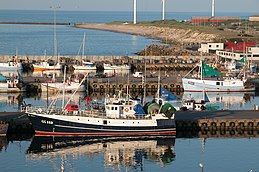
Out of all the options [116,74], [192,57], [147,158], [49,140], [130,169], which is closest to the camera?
[130,169]

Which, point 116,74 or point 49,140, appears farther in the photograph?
point 116,74

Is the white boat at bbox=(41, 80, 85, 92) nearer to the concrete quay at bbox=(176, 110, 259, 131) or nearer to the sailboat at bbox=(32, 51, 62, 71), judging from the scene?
the sailboat at bbox=(32, 51, 62, 71)

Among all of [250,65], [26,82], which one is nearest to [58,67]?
[26,82]

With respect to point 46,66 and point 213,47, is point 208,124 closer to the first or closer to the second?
point 46,66

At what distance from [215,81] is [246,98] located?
5.89m

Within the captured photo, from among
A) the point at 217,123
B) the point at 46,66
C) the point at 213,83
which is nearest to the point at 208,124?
the point at 217,123

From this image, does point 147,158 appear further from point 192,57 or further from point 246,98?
point 192,57

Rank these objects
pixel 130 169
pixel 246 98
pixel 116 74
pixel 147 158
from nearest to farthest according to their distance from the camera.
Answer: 1. pixel 130 169
2. pixel 147 158
3. pixel 246 98
4. pixel 116 74

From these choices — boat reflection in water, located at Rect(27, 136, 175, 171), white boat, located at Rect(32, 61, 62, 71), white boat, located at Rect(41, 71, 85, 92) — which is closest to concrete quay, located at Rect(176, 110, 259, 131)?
boat reflection in water, located at Rect(27, 136, 175, 171)

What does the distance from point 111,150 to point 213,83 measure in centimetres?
3767

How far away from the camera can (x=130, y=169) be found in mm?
54125

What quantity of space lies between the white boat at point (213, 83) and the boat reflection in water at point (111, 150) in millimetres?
31579

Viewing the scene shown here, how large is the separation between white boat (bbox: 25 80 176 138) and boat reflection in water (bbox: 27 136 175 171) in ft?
2.13

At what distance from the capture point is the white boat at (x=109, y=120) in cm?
6344
